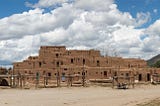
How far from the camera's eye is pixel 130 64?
83562 mm

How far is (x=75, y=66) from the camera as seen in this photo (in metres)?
77.9

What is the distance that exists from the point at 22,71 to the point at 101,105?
5008cm

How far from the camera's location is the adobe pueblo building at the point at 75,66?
77750 millimetres

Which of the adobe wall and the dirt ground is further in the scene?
the adobe wall

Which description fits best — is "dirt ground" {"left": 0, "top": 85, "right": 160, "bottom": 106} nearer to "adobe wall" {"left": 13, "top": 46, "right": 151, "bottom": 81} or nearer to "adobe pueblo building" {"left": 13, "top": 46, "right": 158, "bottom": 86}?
"adobe pueblo building" {"left": 13, "top": 46, "right": 158, "bottom": 86}

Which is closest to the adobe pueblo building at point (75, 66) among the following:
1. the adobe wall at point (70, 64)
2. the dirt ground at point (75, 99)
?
the adobe wall at point (70, 64)

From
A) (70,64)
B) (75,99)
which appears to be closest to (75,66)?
(70,64)

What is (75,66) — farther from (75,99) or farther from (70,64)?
(75,99)

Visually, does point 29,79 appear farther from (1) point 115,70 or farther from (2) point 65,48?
(1) point 115,70

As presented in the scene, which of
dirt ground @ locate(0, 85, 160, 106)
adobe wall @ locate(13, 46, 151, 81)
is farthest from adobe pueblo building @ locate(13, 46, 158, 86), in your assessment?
dirt ground @ locate(0, 85, 160, 106)

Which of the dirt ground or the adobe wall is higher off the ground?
the adobe wall

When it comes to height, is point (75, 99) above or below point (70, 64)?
below

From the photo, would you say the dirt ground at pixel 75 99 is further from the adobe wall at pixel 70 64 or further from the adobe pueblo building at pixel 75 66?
the adobe wall at pixel 70 64

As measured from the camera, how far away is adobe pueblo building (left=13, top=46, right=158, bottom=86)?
255 ft
